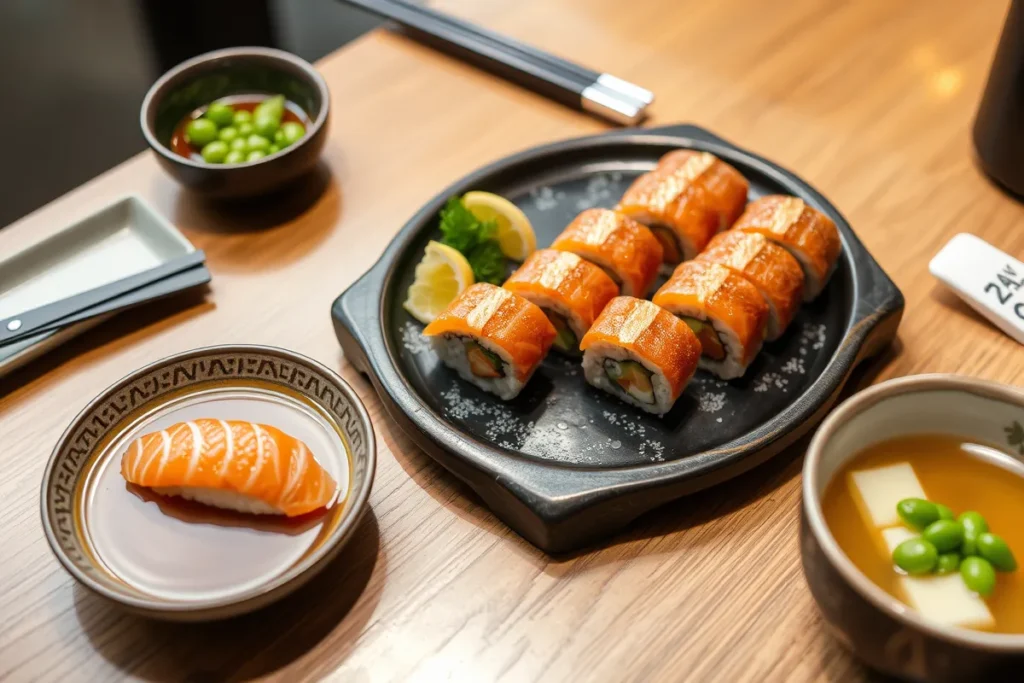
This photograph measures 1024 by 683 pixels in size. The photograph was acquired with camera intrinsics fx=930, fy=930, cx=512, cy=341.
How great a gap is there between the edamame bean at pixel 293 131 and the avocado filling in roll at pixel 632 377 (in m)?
0.88

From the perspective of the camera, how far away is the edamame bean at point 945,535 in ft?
3.69

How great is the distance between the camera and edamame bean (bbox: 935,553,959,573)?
3.69ft

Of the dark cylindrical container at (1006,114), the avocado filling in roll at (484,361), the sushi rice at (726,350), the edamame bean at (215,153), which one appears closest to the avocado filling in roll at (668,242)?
the sushi rice at (726,350)

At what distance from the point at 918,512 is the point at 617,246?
743mm

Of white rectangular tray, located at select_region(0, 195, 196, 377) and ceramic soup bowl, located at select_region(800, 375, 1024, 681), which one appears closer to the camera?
ceramic soup bowl, located at select_region(800, 375, 1024, 681)

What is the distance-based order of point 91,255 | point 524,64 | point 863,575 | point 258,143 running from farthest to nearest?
1. point 524,64
2. point 258,143
3. point 91,255
4. point 863,575

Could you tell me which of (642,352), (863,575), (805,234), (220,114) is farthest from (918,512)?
(220,114)

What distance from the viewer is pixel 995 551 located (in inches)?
44.0

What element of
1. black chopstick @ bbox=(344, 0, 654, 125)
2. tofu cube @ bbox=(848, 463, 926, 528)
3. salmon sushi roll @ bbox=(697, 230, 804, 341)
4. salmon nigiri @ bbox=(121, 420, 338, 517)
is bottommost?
salmon nigiri @ bbox=(121, 420, 338, 517)

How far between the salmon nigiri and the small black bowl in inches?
26.6

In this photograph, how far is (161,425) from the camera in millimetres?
1487

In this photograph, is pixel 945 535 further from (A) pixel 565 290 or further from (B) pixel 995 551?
(A) pixel 565 290

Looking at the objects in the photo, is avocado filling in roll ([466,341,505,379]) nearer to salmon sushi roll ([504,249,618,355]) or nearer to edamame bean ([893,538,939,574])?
salmon sushi roll ([504,249,618,355])

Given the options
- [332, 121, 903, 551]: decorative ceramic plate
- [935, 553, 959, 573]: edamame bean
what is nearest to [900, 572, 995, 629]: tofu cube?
[935, 553, 959, 573]: edamame bean
